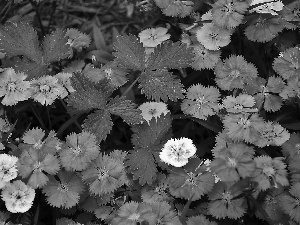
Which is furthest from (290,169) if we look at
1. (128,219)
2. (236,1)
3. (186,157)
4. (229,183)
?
(236,1)

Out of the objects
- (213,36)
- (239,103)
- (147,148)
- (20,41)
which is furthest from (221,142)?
(20,41)

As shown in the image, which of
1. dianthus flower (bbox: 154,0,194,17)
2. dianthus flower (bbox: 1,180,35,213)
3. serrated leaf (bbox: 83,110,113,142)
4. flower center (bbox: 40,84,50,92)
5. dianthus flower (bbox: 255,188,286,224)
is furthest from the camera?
dianthus flower (bbox: 154,0,194,17)

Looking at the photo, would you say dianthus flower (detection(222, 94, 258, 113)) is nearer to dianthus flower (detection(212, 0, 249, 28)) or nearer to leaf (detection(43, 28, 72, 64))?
dianthus flower (detection(212, 0, 249, 28))

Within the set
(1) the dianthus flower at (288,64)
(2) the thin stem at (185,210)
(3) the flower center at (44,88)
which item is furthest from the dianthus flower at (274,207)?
(3) the flower center at (44,88)

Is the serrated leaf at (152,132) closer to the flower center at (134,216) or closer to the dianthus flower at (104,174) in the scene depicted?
the dianthus flower at (104,174)

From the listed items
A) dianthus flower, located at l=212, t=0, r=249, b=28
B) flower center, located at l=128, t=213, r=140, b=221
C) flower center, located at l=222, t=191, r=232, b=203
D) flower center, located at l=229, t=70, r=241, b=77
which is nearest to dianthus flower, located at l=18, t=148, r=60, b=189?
flower center, located at l=128, t=213, r=140, b=221

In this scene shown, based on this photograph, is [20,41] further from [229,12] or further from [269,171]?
[269,171]
